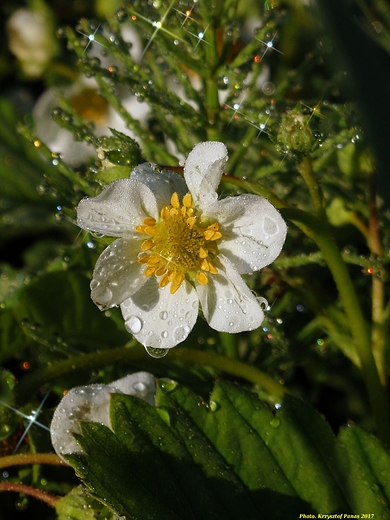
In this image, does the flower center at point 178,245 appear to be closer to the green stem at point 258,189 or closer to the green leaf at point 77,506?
the green stem at point 258,189

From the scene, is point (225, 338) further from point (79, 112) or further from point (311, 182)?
point (79, 112)

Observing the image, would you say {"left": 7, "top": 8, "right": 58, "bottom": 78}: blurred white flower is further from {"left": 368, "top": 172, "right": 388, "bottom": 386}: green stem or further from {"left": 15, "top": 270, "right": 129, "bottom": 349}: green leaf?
{"left": 368, "top": 172, "right": 388, "bottom": 386}: green stem

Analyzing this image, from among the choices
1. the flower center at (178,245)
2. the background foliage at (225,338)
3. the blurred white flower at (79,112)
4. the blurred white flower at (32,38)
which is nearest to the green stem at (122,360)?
the background foliage at (225,338)

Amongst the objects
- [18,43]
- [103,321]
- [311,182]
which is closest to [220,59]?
[311,182]

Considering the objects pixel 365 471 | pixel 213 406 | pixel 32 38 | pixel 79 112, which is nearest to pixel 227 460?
pixel 213 406

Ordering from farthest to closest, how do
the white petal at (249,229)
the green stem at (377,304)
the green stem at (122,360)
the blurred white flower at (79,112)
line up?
1. the blurred white flower at (79,112)
2. the green stem at (377,304)
3. the green stem at (122,360)
4. the white petal at (249,229)

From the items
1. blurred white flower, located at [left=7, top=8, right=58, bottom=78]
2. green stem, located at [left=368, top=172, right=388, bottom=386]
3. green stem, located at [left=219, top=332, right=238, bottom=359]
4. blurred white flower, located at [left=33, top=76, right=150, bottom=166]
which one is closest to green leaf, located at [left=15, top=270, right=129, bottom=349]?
green stem, located at [left=219, top=332, right=238, bottom=359]

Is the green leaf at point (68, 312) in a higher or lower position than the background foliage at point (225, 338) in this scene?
lower

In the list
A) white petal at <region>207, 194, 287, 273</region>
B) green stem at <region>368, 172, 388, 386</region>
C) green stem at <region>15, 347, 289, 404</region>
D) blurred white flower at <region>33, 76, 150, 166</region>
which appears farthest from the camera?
blurred white flower at <region>33, 76, 150, 166</region>
